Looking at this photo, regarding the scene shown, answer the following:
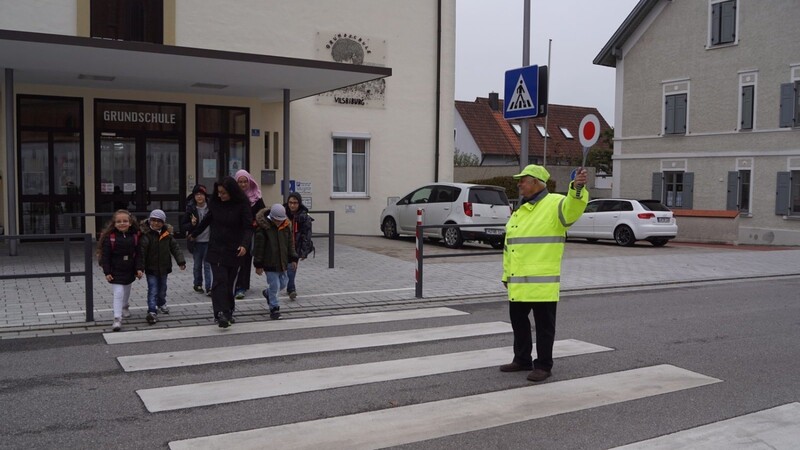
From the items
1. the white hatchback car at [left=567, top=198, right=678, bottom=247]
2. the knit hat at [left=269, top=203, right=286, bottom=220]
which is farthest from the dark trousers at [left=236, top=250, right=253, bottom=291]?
the white hatchback car at [left=567, top=198, right=678, bottom=247]

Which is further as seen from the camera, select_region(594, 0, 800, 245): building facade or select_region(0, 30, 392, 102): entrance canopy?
select_region(594, 0, 800, 245): building facade

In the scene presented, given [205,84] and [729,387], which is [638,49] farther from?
[729,387]

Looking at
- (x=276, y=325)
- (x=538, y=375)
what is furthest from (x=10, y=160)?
(x=538, y=375)

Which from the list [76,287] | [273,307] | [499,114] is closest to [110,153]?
[76,287]

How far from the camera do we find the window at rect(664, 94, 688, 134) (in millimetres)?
29500

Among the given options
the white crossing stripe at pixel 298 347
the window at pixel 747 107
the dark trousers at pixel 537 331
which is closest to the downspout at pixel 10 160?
the white crossing stripe at pixel 298 347

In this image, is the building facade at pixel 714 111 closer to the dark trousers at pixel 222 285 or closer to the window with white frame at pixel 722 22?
the window with white frame at pixel 722 22

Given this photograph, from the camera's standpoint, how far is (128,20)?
55.8 ft

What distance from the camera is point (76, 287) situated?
10586 mm

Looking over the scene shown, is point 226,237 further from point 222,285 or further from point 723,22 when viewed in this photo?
point 723,22

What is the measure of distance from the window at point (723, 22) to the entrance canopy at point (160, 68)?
18.5m

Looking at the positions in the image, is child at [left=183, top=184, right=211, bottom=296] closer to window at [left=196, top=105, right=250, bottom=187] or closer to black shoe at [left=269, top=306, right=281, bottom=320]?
black shoe at [left=269, top=306, right=281, bottom=320]

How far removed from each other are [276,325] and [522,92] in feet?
18.9

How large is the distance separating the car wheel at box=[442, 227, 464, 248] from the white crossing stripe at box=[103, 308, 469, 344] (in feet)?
23.8
